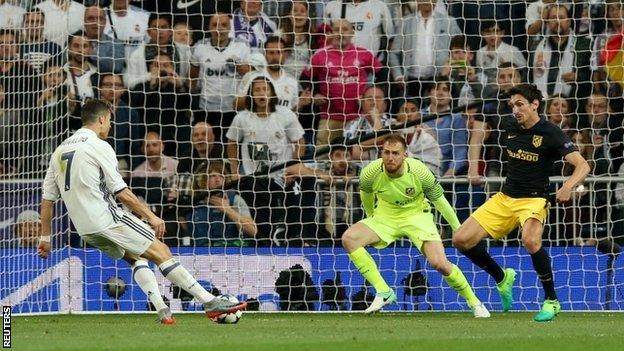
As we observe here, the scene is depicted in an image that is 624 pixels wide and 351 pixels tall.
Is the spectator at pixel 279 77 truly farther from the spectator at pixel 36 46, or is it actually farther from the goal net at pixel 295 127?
the spectator at pixel 36 46

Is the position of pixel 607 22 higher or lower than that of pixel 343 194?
higher

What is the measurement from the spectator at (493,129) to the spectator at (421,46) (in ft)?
2.54

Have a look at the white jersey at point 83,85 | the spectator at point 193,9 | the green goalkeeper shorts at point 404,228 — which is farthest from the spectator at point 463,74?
the white jersey at point 83,85

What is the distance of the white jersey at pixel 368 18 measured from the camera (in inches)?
665

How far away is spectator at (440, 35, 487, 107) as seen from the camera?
16438mm

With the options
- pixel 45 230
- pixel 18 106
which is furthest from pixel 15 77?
pixel 45 230

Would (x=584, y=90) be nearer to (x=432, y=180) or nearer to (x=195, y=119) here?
(x=432, y=180)

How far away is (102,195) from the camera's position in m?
11.3

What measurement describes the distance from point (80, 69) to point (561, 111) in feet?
17.8

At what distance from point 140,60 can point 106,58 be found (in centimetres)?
39

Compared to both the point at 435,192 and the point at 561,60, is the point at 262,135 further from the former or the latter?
the point at 561,60

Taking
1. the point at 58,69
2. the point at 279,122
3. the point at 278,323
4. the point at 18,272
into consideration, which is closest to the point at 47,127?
the point at 58,69

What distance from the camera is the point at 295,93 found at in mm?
16438

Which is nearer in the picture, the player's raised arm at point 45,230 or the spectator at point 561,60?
the player's raised arm at point 45,230
